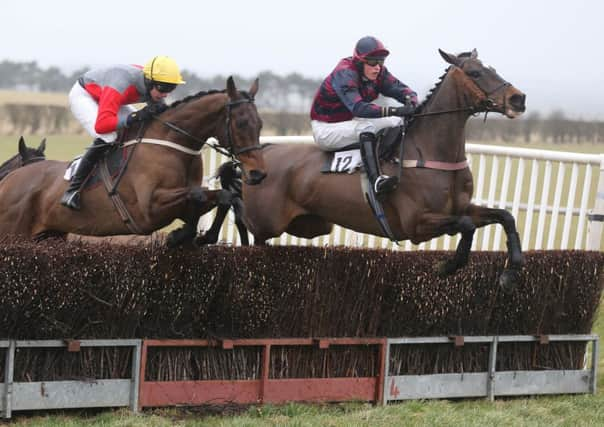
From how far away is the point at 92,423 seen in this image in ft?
18.7

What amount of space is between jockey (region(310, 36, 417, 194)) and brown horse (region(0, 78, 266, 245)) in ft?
2.54

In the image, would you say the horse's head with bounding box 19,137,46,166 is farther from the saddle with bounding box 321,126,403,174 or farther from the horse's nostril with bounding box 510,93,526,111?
the horse's nostril with bounding box 510,93,526,111

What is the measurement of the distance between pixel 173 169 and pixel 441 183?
174 cm

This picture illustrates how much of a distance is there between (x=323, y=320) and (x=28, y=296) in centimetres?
193

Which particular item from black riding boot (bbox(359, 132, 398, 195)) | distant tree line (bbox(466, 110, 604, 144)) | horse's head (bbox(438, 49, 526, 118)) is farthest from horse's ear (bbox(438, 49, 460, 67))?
distant tree line (bbox(466, 110, 604, 144))

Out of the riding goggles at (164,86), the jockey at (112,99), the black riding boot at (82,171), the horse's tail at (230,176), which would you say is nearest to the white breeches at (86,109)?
the jockey at (112,99)

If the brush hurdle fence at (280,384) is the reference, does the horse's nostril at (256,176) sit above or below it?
above

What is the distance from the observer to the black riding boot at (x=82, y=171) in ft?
22.8

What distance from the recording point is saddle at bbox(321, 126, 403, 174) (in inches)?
273

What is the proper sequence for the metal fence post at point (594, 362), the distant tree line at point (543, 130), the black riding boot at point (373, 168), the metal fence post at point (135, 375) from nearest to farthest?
the metal fence post at point (135, 375)
the black riding boot at point (373, 168)
the metal fence post at point (594, 362)
the distant tree line at point (543, 130)

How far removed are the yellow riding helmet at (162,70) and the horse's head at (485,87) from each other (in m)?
1.75

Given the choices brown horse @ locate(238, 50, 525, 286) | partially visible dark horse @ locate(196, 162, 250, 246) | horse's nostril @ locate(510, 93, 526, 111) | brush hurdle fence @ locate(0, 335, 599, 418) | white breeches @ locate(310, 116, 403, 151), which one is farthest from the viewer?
white breeches @ locate(310, 116, 403, 151)

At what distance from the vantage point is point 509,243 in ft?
21.6

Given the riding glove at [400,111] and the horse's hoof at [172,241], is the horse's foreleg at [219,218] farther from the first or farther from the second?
the riding glove at [400,111]
